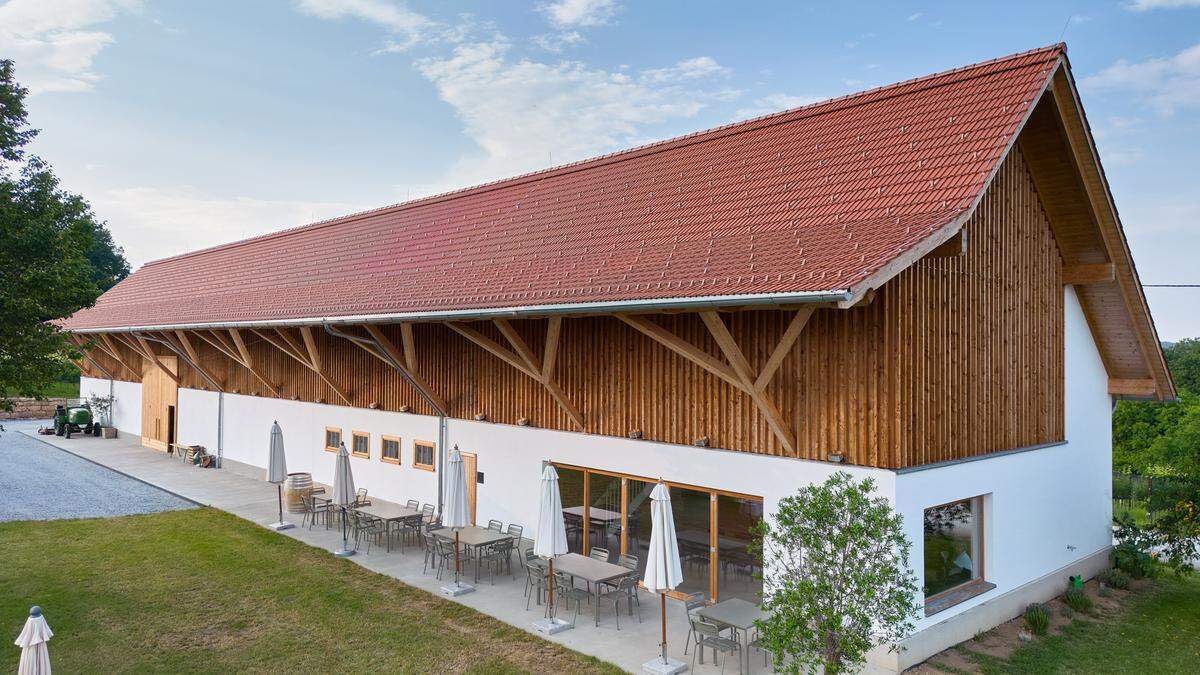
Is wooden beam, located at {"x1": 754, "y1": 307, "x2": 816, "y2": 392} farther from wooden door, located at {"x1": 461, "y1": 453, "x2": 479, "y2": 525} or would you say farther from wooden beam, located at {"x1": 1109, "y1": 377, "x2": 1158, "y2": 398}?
wooden beam, located at {"x1": 1109, "y1": 377, "x2": 1158, "y2": 398}

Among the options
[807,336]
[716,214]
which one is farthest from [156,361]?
[807,336]

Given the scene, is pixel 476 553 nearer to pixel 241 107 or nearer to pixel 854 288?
pixel 854 288

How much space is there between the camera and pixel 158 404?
24.6 metres

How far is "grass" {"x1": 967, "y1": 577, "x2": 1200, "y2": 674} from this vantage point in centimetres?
816

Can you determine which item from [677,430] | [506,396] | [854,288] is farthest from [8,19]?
[854,288]

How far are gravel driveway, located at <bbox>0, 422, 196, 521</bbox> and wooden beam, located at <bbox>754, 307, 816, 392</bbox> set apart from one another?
13.7 metres

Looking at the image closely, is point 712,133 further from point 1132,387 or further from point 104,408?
point 104,408

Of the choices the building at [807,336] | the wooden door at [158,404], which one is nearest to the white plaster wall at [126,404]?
the wooden door at [158,404]

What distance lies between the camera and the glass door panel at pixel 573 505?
11.4 metres

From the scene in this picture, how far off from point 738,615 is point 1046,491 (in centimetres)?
561

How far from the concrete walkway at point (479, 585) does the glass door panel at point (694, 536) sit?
1.44ft

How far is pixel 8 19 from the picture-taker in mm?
9742

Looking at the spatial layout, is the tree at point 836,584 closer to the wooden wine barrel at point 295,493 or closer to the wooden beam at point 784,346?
the wooden beam at point 784,346

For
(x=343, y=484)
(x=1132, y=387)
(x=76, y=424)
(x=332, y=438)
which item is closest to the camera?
(x=1132, y=387)
